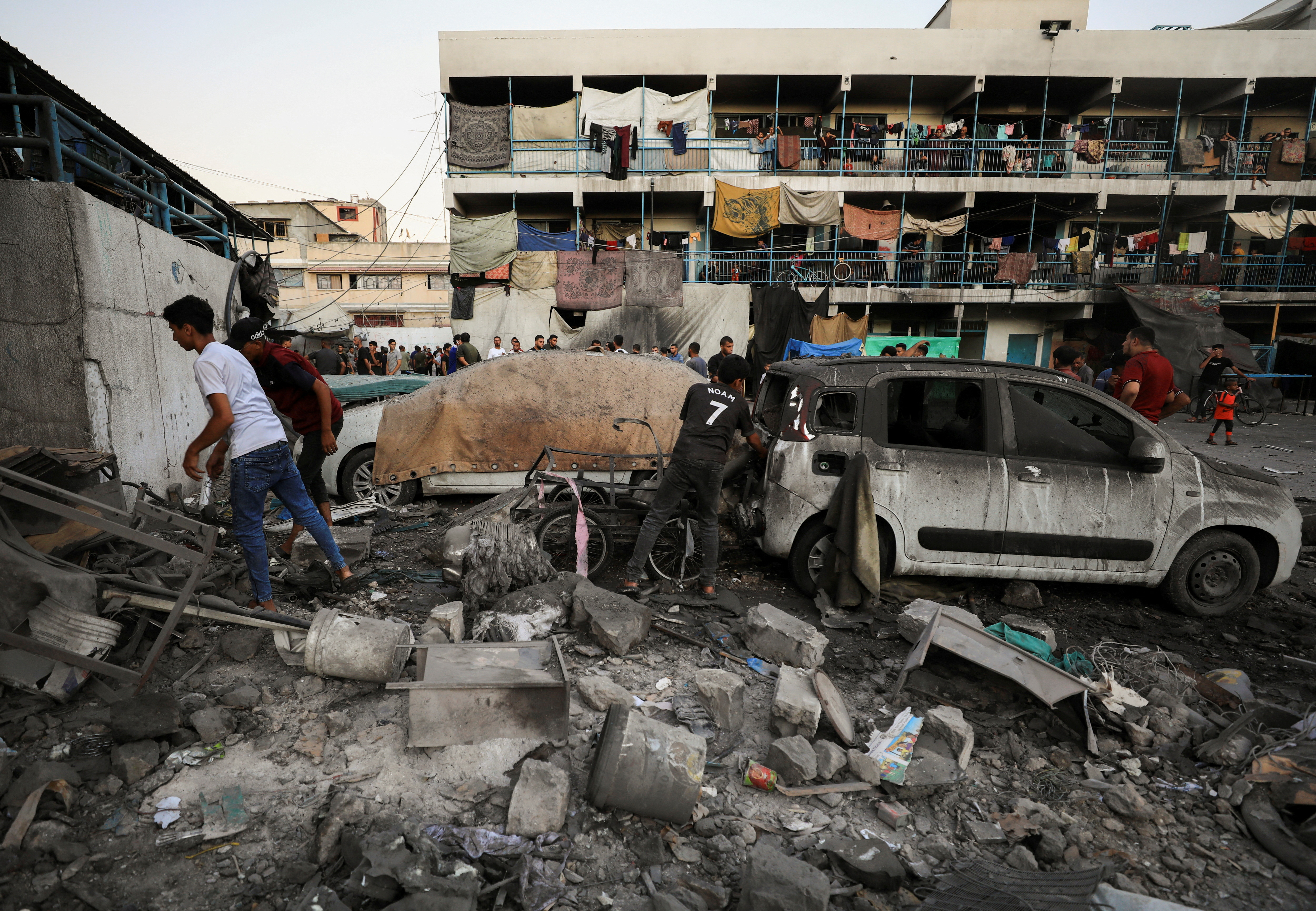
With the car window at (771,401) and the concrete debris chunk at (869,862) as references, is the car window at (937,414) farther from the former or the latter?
the concrete debris chunk at (869,862)

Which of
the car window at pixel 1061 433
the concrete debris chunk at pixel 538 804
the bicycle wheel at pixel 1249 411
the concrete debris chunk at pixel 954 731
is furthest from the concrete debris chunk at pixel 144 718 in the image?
the bicycle wheel at pixel 1249 411

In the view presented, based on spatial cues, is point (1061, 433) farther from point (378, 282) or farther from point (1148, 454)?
point (378, 282)

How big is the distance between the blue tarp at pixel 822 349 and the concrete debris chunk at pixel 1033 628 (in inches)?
455

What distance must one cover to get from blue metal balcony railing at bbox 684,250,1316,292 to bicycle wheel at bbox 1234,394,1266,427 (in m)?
5.74

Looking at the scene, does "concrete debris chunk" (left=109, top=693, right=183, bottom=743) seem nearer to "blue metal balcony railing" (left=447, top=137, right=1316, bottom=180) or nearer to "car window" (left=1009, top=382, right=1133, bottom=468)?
"car window" (left=1009, top=382, right=1133, bottom=468)

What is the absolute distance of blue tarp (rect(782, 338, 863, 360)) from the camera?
50.9 feet

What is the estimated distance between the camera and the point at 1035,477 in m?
4.37

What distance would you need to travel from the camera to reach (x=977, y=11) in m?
21.3

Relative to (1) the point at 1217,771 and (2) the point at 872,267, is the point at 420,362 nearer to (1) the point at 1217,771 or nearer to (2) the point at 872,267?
(2) the point at 872,267

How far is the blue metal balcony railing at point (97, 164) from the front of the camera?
5.14m

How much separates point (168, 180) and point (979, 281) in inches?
791

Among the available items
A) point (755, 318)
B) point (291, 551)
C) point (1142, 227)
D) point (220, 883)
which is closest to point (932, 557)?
point (220, 883)

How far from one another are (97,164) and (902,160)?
64.2 ft

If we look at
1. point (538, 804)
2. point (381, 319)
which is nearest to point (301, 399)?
point (538, 804)
